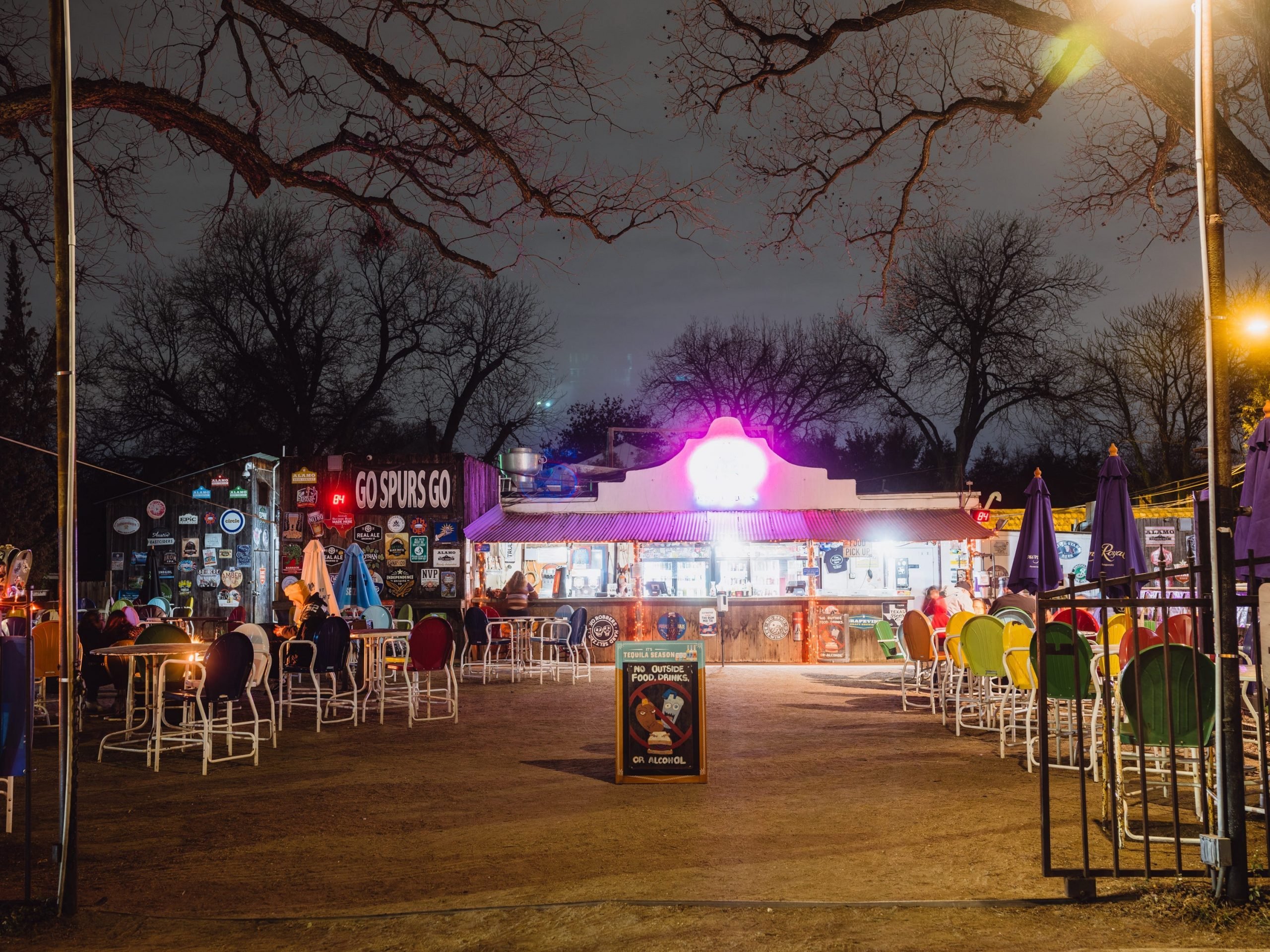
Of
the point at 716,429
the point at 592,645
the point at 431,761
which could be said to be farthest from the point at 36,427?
the point at 431,761

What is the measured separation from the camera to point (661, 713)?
6.96 meters

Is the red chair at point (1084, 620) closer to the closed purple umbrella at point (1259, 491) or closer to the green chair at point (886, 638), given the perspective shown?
the green chair at point (886, 638)

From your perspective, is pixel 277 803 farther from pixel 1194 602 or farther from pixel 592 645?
pixel 592 645

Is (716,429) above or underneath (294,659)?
above

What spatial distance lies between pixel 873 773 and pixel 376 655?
6.57 m

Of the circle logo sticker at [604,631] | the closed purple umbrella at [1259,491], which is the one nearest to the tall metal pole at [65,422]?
the closed purple umbrella at [1259,491]

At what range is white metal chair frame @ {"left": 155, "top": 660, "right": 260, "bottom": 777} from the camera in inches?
303

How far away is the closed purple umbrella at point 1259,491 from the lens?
6375mm

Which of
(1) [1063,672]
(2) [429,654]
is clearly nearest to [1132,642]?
(1) [1063,672]

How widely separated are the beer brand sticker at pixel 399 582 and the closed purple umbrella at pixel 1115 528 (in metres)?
12.4

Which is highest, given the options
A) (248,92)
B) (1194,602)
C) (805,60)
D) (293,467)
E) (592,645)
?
(805,60)

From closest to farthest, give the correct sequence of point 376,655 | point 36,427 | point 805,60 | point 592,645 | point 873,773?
point 873,773 < point 805,60 < point 376,655 < point 592,645 < point 36,427

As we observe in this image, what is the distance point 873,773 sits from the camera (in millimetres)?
7191

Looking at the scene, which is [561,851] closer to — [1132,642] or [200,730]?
[1132,642]
